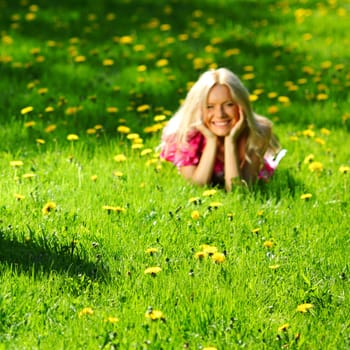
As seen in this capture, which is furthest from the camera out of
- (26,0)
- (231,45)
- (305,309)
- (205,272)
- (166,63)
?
(26,0)

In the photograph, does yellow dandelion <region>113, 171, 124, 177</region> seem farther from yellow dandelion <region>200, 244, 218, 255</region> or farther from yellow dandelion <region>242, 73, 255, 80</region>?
yellow dandelion <region>242, 73, 255, 80</region>

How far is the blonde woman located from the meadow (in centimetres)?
11

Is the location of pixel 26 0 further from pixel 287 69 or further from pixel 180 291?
pixel 180 291

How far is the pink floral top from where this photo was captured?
4766 millimetres

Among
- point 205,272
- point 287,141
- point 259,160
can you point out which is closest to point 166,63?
point 287,141

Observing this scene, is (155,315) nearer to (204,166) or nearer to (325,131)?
(204,166)

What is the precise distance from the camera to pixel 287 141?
543 cm

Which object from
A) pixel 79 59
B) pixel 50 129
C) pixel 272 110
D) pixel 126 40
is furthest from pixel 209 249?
pixel 126 40

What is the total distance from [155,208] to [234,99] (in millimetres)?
846

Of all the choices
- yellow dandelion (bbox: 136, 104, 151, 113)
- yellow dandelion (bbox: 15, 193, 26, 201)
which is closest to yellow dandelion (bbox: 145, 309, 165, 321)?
yellow dandelion (bbox: 15, 193, 26, 201)

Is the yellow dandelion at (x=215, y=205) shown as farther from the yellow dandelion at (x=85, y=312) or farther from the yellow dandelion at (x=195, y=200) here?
the yellow dandelion at (x=85, y=312)

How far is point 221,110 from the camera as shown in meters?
4.66

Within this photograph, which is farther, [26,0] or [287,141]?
[26,0]

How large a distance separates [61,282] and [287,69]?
A: 428cm
